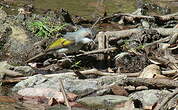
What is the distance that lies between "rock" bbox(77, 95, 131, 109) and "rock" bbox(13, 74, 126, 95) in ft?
0.77

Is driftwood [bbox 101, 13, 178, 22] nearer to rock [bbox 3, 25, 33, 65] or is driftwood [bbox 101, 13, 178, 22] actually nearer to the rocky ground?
the rocky ground

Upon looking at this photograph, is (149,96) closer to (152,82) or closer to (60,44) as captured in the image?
(152,82)

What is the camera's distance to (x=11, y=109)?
472 centimetres

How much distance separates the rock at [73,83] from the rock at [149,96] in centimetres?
32

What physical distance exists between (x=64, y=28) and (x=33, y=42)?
73 centimetres

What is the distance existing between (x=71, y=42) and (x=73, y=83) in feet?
3.67

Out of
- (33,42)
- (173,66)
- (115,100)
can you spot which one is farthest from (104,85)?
(33,42)

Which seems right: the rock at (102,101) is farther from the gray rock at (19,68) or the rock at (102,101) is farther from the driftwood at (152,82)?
the gray rock at (19,68)

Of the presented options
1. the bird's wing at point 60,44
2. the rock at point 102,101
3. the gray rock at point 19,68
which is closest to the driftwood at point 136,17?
the bird's wing at point 60,44

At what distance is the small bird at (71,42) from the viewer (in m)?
6.49

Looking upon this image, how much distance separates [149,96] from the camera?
5.09 metres

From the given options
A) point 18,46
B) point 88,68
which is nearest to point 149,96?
point 88,68

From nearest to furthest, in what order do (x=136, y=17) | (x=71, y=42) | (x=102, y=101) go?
(x=102, y=101) → (x=71, y=42) → (x=136, y=17)

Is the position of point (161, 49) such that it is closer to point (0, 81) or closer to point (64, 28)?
point (64, 28)
